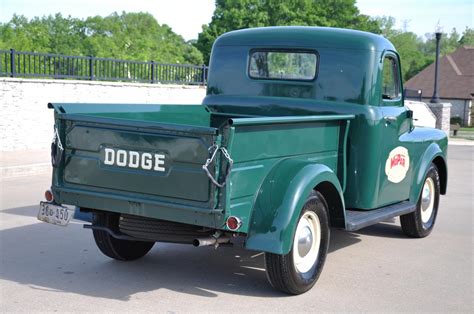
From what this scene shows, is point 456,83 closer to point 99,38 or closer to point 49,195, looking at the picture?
point 99,38

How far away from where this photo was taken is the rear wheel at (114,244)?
18.5 ft

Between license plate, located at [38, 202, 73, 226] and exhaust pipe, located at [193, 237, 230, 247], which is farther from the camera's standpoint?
license plate, located at [38, 202, 73, 226]

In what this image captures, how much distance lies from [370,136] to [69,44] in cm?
3934

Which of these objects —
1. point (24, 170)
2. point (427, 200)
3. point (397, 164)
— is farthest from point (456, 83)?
point (397, 164)

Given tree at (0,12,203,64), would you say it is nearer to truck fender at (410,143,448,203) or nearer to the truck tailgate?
truck fender at (410,143,448,203)

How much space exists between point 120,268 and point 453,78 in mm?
53376

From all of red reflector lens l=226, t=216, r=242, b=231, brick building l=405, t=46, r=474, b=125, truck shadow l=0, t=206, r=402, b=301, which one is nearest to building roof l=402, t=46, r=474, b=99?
brick building l=405, t=46, r=474, b=125

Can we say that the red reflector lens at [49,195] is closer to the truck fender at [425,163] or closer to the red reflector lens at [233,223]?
the red reflector lens at [233,223]

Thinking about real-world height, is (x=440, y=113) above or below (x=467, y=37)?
below

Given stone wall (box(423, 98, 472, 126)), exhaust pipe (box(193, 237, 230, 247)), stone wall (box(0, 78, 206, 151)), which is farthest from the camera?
stone wall (box(423, 98, 472, 126))

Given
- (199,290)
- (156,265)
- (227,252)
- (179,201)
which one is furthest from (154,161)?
(227,252)

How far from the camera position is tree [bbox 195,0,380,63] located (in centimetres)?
5241

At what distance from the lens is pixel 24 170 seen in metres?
11.8

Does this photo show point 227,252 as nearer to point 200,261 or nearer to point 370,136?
point 200,261
